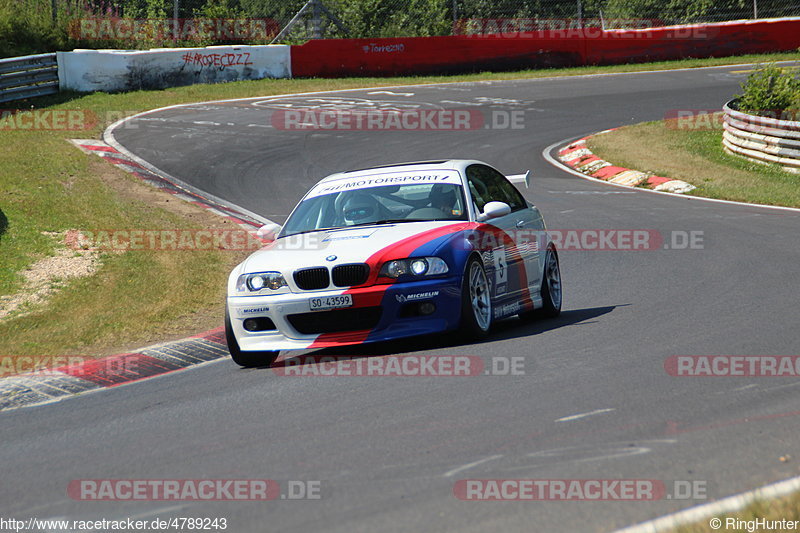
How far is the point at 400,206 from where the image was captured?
28.6 ft

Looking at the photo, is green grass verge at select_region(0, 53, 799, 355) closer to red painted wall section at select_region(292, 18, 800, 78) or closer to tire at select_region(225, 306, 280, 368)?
tire at select_region(225, 306, 280, 368)

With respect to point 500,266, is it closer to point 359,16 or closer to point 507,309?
point 507,309

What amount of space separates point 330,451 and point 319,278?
255 centimetres

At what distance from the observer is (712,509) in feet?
12.8

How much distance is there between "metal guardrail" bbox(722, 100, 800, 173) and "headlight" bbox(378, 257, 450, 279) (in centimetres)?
1398

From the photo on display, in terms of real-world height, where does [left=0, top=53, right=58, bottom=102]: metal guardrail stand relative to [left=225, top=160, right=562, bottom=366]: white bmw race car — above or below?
above

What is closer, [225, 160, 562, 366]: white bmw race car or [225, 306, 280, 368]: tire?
[225, 160, 562, 366]: white bmw race car

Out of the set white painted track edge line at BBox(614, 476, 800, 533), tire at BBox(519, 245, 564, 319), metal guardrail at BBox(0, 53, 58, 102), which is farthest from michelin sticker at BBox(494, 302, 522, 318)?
metal guardrail at BBox(0, 53, 58, 102)

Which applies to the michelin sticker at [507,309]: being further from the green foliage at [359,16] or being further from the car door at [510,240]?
the green foliage at [359,16]

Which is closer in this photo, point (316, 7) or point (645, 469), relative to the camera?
point (645, 469)

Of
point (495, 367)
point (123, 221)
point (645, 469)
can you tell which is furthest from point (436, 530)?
point (123, 221)

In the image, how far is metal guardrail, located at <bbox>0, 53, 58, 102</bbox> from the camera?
2545 cm

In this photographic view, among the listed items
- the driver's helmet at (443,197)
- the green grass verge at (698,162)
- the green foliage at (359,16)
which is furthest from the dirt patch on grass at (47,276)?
the green foliage at (359,16)

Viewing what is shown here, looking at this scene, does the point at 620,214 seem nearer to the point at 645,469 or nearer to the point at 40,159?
the point at 40,159
